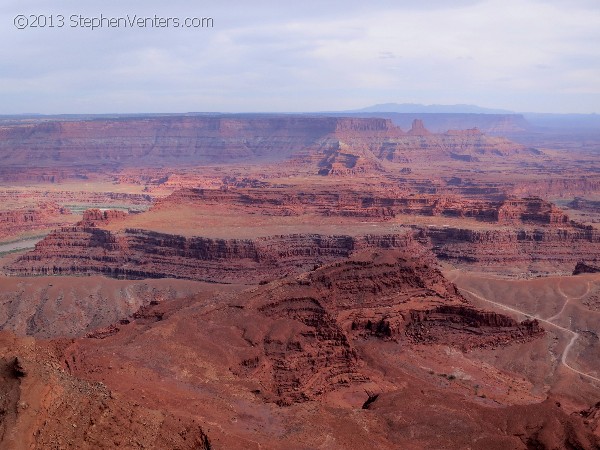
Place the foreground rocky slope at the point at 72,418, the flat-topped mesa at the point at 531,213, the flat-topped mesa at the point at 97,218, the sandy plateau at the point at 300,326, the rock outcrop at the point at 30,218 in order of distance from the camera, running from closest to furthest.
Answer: the foreground rocky slope at the point at 72,418 < the sandy plateau at the point at 300,326 < the flat-topped mesa at the point at 97,218 < the flat-topped mesa at the point at 531,213 < the rock outcrop at the point at 30,218

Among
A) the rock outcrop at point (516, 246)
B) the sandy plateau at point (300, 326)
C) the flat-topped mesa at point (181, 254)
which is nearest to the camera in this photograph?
the sandy plateau at point (300, 326)

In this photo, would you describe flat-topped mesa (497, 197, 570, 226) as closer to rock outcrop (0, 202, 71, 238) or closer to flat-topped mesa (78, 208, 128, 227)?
flat-topped mesa (78, 208, 128, 227)

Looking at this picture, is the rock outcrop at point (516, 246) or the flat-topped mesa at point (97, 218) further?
the rock outcrop at point (516, 246)

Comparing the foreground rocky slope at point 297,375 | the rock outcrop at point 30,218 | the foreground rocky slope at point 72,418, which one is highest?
the foreground rocky slope at point 72,418

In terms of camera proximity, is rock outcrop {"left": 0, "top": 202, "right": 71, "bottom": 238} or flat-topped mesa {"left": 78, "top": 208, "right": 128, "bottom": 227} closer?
flat-topped mesa {"left": 78, "top": 208, "right": 128, "bottom": 227}

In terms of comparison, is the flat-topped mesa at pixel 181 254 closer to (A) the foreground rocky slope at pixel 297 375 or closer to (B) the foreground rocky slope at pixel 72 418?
(A) the foreground rocky slope at pixel 297 375

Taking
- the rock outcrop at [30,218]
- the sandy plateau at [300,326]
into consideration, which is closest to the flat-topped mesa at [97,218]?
the sandy plateau at [300,326]

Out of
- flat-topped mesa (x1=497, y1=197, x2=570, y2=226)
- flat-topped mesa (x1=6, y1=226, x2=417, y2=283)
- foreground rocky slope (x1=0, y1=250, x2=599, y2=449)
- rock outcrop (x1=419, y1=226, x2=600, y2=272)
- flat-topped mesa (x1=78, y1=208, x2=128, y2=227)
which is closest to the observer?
foreground rocky slope (x1=0, y1=250, x2=599, y2=449)

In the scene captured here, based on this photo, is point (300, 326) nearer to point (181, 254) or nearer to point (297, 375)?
point (297, 375)

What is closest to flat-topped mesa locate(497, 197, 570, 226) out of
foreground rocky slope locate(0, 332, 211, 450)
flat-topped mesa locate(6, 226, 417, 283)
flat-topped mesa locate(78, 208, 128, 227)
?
flat-topped mesa locate(6, 226, 417, 283)
